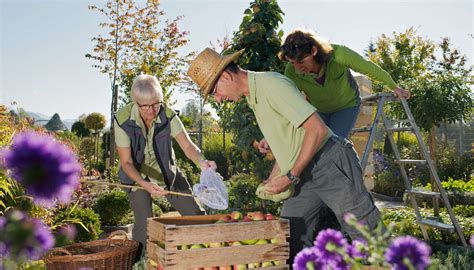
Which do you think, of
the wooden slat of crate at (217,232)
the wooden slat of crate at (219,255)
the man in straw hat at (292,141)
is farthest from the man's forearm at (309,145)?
the wooden slat of crate at (219,255)

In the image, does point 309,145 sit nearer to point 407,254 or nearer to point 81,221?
point 407,254

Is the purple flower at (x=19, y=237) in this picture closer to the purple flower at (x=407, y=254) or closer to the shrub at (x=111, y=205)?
the purple flower at (x=407, y=254)

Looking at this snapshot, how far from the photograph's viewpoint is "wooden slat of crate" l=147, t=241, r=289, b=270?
2.29m

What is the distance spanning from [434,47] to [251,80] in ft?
52.4

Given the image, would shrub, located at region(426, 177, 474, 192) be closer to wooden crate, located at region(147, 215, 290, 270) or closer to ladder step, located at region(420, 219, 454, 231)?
ladder step, located at region(420, 219, 454, 231)

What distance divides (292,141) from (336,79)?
806 millimetres

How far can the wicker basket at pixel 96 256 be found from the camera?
312cm

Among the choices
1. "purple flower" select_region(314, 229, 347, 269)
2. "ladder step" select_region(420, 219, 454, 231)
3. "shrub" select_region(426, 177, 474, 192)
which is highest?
"purple flower" select_region(314, 229, 347, 269)

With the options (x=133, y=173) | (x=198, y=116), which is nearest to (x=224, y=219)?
(x=133, y=173)

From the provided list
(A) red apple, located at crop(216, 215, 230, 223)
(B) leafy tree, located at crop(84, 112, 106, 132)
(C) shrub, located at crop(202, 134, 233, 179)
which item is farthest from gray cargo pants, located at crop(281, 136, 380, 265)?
(B) leafy tree, located at crop(84, 112, 106, 132)

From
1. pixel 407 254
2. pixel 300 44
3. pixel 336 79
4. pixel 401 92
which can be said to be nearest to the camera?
pixel 407 254

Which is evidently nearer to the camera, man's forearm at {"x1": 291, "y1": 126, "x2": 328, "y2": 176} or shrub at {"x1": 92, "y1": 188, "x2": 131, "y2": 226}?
man's forearm at {"x1": 291, "y1": 126, "x2": 328, "y2": 176}

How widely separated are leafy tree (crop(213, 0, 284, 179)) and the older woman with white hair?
1667mm

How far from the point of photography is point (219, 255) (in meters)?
2.36
